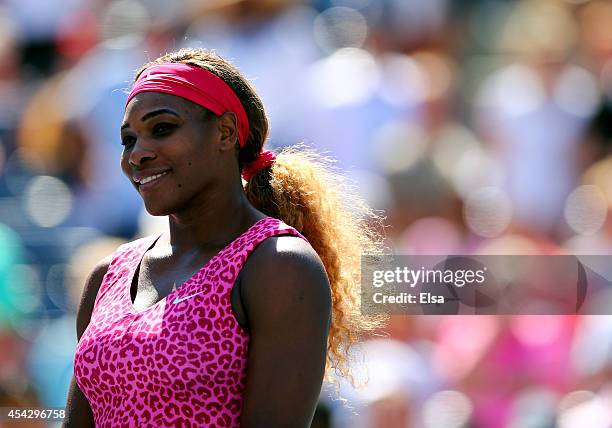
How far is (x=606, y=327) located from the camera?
2.87 metres

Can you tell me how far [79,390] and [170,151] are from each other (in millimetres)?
516

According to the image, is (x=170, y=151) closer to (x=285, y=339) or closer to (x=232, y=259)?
(x=232, y=259)

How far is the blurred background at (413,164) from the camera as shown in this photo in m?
2.90

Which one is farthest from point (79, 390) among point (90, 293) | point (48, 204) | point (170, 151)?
point (48, 204)

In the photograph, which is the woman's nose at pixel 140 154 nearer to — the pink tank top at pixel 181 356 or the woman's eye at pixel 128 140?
the woman's eye at pixel 128 140

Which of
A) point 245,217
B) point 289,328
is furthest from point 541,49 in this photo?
Result: point 289,328

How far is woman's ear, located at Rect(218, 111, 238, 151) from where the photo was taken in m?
1.72

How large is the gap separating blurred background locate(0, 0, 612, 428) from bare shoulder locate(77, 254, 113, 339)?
3.84 feet

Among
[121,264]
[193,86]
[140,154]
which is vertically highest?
[193,86]

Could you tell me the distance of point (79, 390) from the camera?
185cm

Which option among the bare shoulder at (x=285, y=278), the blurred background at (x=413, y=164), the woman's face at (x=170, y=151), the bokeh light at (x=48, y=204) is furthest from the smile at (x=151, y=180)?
the bokeh light at (x=48, y=204)

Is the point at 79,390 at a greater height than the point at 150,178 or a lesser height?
lesser

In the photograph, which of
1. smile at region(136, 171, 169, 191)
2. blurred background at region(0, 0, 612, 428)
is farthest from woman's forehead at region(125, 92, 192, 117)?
blurred background at region(0, 0, 612, 428)

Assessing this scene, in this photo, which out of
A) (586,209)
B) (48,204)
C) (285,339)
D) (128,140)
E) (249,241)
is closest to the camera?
(285,339)
